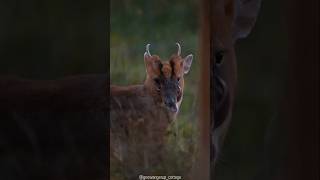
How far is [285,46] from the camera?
6160 millimetres

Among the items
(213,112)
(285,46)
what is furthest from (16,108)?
(285,46)

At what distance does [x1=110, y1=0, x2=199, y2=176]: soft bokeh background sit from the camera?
612 centimetres

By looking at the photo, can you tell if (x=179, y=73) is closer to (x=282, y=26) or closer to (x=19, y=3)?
(x=282, y=26)

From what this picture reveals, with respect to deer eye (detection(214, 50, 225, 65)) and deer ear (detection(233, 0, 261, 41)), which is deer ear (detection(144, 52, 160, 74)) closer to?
deer eye (detection(214, 50, 225, 65))

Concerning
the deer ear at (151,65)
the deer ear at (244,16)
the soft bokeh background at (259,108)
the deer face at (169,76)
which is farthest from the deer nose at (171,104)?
the deer ear at (244,16)

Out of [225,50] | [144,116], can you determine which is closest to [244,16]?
[225,50]

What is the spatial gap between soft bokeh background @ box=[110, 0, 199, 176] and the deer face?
45 mm

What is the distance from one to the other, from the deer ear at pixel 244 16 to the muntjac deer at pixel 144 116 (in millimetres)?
503

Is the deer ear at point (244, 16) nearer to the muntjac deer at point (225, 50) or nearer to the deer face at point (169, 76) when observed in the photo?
the muntjac deer at point (225, 50)

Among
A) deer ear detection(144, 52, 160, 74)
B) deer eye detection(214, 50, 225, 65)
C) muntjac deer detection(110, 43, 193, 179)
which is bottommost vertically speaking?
muntjac deer detection(110, 43, 193, 179)

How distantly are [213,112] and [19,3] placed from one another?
6.54 ft

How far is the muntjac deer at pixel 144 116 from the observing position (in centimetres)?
612

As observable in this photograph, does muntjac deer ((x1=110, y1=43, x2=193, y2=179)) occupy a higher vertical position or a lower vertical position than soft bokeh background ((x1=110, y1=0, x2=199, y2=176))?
lower

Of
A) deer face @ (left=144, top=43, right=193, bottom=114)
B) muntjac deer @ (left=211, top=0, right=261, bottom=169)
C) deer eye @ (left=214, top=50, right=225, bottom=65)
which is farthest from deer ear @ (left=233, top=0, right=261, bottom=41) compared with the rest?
deer face @ (left=144, top=43, right=193, bottom=114)
